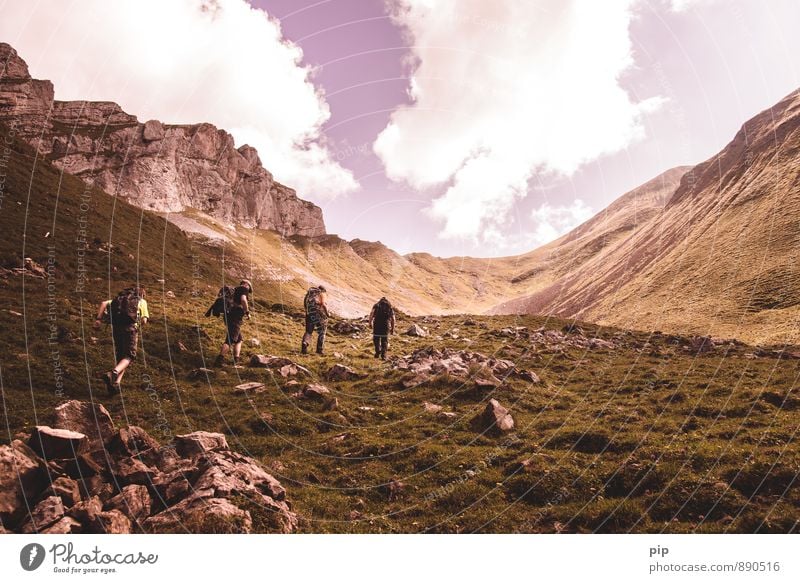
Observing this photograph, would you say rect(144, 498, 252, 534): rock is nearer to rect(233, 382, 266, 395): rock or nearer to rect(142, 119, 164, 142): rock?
rect(233, 382, 266, 395): rock

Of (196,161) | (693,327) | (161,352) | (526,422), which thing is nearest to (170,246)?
(161,352)

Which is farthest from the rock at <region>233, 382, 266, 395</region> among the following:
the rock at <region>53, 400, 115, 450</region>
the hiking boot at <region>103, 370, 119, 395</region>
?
the rock at <region>53, 400, 115, 450</region>

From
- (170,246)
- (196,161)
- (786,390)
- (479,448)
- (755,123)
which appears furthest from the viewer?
(196,161)

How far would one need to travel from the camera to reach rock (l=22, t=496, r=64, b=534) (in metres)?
6.99

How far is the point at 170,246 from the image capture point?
5209 centimetres

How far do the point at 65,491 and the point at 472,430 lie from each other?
11224 millimetres

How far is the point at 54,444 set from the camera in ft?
26.7

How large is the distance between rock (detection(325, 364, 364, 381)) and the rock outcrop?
9652 millimetres

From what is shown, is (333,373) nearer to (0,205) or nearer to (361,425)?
(361,425)

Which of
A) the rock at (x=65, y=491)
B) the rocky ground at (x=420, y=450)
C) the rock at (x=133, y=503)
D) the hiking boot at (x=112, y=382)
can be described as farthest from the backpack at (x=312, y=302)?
the rock at (x=65, y=491)

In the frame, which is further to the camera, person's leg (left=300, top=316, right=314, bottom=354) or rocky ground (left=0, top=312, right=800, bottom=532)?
person's leg (left=300, top=316, right=314, bottom=354)

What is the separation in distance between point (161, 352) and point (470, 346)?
18.4m

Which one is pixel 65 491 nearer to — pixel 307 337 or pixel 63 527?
pixel 63 527

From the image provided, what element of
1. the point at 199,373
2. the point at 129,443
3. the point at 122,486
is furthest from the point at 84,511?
the point at 199,373
